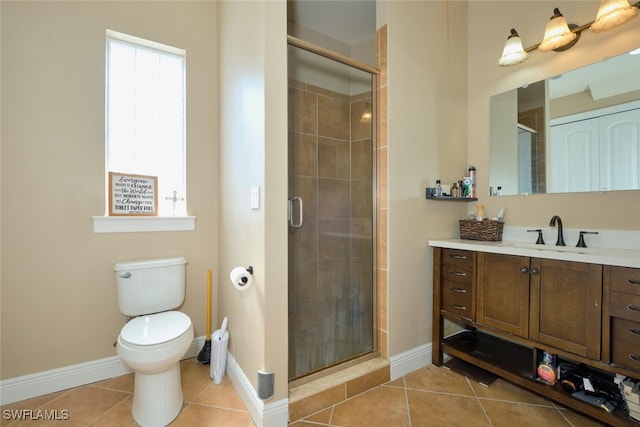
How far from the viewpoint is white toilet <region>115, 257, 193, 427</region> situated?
1416mm

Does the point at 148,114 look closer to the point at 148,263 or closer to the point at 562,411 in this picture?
the point at 148,263

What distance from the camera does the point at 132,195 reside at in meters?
1.98

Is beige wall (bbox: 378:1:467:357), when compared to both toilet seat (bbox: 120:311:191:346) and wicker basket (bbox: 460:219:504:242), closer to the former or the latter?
wicker basket (bbox: 460:219:504:242)

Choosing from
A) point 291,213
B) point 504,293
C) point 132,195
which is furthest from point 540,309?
point 132,195

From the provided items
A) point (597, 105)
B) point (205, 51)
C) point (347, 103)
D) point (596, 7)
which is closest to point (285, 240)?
point (347, 103)

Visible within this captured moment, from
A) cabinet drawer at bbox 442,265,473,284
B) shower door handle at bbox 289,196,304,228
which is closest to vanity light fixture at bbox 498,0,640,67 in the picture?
cabinet drawer at bbox 442,265,473,284

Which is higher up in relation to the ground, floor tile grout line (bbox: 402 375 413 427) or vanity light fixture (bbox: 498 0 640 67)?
vanity light fixture (bbox: 498 0 640 67)

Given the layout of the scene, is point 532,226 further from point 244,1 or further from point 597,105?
point 244,1

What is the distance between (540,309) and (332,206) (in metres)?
1.35

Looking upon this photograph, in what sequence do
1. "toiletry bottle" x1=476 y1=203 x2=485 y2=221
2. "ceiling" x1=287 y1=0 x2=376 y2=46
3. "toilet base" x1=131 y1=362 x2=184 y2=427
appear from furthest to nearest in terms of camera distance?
"ceiling" x1=287 y1=0 x2=376 y2=46 → "toiletry bottle" x1=476 y1=203 x2=485 y2=221 → "toilet base" x1=131 y1=362 x2=184 y2=427

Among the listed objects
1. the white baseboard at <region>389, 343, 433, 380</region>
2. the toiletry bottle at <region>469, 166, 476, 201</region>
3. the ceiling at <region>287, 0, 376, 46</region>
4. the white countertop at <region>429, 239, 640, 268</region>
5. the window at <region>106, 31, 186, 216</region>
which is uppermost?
the ceiling at <region>287, 0, 376, 46</region>

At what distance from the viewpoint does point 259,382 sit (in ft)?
4.64

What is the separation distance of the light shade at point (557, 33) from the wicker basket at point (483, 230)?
1210 millimetres

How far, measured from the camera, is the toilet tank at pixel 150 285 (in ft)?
5.94
